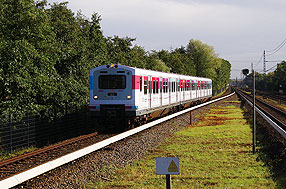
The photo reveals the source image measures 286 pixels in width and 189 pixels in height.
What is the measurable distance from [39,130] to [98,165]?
6.54m

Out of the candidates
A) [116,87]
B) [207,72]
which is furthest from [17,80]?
[207,72]

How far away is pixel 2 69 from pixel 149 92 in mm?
8210

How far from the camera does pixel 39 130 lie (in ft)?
51.6

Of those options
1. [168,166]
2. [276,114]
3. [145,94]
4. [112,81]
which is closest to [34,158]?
[112,81]

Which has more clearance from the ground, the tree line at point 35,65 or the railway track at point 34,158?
the tree line at point 35,65

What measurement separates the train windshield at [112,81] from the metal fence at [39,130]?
8.63 feet

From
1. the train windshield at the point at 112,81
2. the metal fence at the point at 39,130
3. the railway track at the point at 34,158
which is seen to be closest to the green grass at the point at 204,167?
the railway track at the point at 34,158

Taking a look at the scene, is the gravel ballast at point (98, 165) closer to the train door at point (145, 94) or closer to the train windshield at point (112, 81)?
the train door at point (145, 94)

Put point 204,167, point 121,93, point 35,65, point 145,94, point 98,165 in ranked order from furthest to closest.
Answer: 1. point 145,94
2. point 121,93
3. point 35,65
4. point 98,165
5. point 204,167

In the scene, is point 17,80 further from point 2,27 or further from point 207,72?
point 207,72

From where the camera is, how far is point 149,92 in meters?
19.0

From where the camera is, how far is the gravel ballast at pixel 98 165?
8484 mm

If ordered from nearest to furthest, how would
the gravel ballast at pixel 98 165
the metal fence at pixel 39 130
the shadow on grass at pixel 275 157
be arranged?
1. the gravel ballast at pixel 98 165
2. the shadow on grass at pixel 275 157
3. the metal fence at pixel 39 130

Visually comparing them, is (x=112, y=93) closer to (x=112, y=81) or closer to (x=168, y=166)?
(x=112, y=81)
